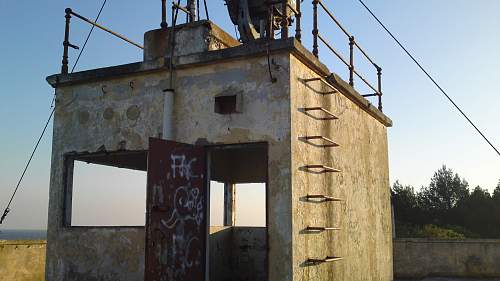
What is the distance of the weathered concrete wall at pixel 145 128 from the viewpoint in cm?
680

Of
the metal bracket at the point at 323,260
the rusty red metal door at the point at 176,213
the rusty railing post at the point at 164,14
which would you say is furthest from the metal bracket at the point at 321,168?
the rusty railing post at the point at 164,14

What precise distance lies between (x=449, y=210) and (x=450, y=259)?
132 ft

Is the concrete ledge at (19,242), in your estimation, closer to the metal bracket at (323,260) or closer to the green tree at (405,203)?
the metal bracket at (323,260)

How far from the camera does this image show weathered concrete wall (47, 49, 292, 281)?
6.80m

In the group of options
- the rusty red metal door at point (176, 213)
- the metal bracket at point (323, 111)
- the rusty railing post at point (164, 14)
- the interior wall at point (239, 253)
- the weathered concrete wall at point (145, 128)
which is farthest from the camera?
the interior wall at point (239, 253)

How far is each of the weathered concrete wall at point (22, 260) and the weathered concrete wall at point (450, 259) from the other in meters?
9.87

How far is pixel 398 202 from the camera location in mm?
53812

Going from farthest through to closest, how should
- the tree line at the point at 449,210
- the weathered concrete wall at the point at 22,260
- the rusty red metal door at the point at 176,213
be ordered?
the tree line at the point at 449,210 → the weathered concrete wall at the point at 22,260 → the rusty red metal door at the point at 176,213

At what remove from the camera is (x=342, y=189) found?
8516 mm

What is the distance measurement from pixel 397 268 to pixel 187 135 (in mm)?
10645

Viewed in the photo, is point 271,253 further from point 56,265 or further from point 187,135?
point 56,265

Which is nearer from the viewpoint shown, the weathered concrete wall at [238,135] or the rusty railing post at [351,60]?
the weathered concrete wall at [238,135]

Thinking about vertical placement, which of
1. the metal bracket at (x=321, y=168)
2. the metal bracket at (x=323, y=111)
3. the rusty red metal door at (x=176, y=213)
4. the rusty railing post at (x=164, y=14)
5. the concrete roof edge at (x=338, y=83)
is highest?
the rusty railing post at (x=164, y=14)

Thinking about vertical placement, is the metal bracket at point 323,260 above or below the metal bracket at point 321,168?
below
